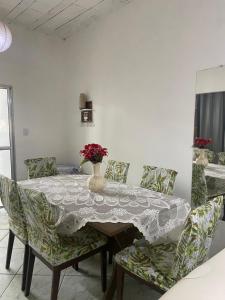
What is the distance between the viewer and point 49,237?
5.29ft

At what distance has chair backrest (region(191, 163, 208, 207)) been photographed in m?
2.58

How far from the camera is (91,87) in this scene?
3.88m

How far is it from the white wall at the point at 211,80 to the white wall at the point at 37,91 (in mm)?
2664

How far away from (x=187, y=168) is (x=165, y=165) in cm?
30

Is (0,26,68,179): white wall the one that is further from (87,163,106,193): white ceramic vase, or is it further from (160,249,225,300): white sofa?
(160,249,225,300): white sofa

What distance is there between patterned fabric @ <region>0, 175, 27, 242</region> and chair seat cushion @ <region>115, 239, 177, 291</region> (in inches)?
34.4

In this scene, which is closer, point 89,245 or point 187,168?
point 89,245

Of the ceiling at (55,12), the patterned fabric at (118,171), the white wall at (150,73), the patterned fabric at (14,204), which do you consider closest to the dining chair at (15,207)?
the patterned fabric at (14,204)

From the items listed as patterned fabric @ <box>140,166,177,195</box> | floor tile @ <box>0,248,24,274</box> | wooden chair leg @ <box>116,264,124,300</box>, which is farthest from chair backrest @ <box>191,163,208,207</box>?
floor tile @ <box>0,248,24,274</box>

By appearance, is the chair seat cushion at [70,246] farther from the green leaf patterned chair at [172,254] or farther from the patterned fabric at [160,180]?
the patterned fabric at [160,180]

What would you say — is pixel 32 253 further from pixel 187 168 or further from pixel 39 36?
pixel 39 36

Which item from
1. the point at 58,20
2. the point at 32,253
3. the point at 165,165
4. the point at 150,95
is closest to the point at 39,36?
the point at 58,20

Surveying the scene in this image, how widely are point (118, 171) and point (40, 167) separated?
1.07 metres

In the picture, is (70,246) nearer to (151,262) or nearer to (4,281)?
(151,262)
